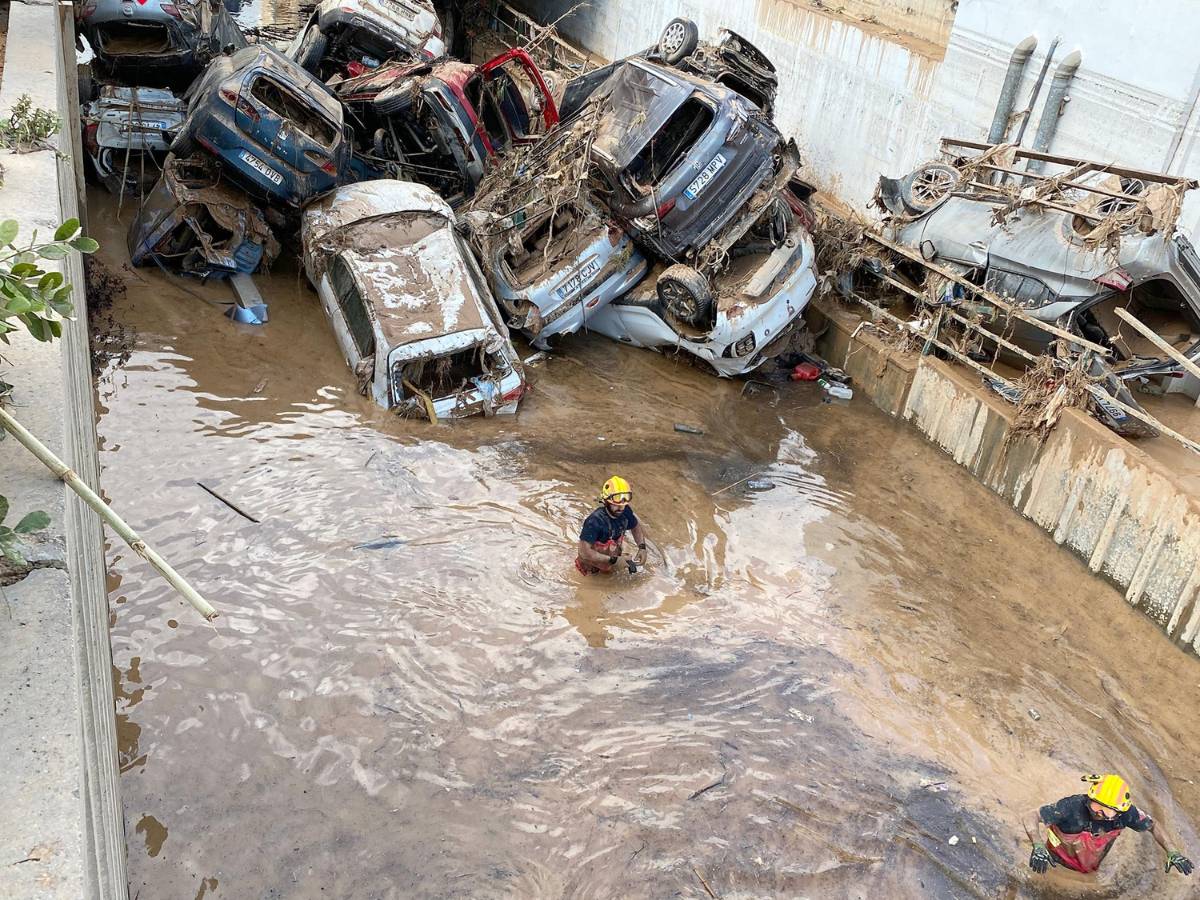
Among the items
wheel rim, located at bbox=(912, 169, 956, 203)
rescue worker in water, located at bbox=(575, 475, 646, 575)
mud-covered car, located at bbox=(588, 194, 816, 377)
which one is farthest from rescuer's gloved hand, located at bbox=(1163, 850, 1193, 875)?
wheel rim, located at bbox=(912, 169, 956, 203)

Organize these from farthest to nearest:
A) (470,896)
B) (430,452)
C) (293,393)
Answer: (293,393) < (430,452) < (470,896)

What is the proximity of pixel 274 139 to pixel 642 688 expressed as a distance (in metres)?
7.58

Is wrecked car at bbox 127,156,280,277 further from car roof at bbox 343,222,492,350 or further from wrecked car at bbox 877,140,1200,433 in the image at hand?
wrecked car at bbox 877,140,1200,433

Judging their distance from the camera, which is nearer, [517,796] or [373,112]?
[517,796]

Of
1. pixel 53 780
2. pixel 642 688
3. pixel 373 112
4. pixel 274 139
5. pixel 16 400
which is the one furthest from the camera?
pixel 373 112

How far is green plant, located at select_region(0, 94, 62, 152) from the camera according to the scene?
6.87m

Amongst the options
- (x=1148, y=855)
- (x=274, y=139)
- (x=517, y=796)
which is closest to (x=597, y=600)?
(x=517, y=796)

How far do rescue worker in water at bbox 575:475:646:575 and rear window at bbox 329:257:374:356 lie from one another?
339cm

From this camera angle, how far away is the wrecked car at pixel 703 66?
11711 millimetres

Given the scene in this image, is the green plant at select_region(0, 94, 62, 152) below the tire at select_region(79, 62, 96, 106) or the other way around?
the other way around

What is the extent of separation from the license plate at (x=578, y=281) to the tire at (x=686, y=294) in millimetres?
734

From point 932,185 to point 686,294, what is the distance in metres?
3.50

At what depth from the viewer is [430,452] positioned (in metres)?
8.73

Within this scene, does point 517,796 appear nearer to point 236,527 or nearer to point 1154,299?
point 236,527
